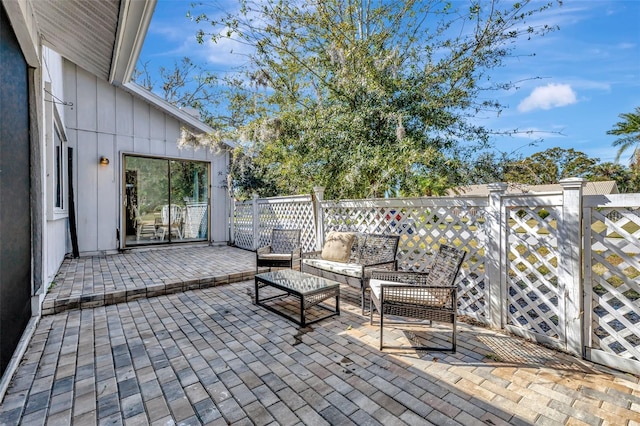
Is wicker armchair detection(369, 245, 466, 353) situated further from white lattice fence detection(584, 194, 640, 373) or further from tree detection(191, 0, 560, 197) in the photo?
tree detection(191, 0, 560, 197)

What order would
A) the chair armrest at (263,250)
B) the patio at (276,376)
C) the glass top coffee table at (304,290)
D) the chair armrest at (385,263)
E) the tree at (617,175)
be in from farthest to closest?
the tree at (617,175), the chair armrest at (263,250), the chair armrest at (385,263), the glass top coffee table at (304,290), the patio at (276,376)

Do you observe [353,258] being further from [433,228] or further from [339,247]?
[433,228]

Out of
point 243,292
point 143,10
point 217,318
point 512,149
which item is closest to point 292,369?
point 217,318

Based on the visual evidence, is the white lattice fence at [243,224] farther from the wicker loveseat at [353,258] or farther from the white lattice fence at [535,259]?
the white lattice fence at [535,259]

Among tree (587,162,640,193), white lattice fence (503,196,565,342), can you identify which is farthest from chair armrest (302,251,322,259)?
tree (587,162,640,193)

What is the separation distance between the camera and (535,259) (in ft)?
10.1

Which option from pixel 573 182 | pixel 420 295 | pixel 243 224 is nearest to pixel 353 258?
pixel 420 295

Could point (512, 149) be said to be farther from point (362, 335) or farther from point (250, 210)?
point (250, 210)

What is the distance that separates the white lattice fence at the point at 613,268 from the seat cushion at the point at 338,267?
226 cm

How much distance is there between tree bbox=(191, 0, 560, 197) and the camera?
16.0 feet

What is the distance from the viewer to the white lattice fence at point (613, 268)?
243cm

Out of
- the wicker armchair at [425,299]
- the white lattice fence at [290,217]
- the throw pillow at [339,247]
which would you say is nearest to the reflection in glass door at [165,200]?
the white lattice fence at [290,217]

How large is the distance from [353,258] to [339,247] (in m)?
0.28

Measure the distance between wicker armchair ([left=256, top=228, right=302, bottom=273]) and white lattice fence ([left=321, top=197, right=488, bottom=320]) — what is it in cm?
101
